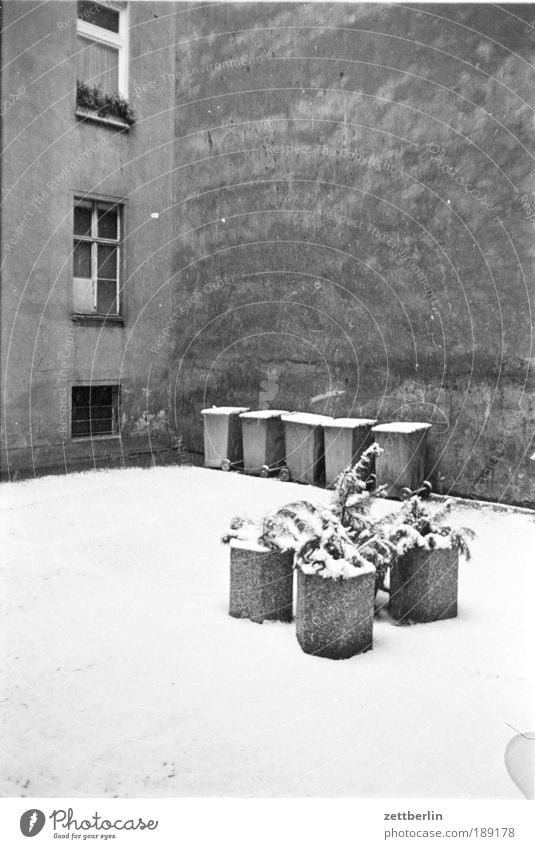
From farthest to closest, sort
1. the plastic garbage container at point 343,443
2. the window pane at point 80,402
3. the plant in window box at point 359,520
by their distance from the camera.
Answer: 1. the window pane at point 80,402
2. the plastic garbage container at point 343,443
3. the plant in window box at point 359,520

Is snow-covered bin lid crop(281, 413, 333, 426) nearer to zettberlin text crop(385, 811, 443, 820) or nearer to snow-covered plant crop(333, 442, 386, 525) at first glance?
snow-covered plant crop(333, 442, 386, 525)

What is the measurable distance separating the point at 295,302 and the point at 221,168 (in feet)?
7.64

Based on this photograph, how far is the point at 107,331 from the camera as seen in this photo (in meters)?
10.5

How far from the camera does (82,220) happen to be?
33.6ft

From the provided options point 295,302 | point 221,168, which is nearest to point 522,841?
point 295,302

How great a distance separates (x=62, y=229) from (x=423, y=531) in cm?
733

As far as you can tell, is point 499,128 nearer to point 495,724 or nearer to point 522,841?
point 495,724

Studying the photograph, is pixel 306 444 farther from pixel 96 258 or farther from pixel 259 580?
pixel 259 580

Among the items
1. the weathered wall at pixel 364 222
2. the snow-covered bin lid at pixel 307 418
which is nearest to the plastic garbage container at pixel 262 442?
the snow-covered bin lid at pixel 307 418

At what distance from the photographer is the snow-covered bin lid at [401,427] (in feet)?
26.7

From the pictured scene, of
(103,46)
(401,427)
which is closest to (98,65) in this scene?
(103,46)

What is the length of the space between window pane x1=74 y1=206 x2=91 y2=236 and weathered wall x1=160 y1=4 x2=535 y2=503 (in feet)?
4.64

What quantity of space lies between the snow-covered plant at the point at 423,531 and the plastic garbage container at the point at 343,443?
391cm

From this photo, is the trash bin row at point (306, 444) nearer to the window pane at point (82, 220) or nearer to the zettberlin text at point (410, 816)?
the window pane at point (82, 220)
